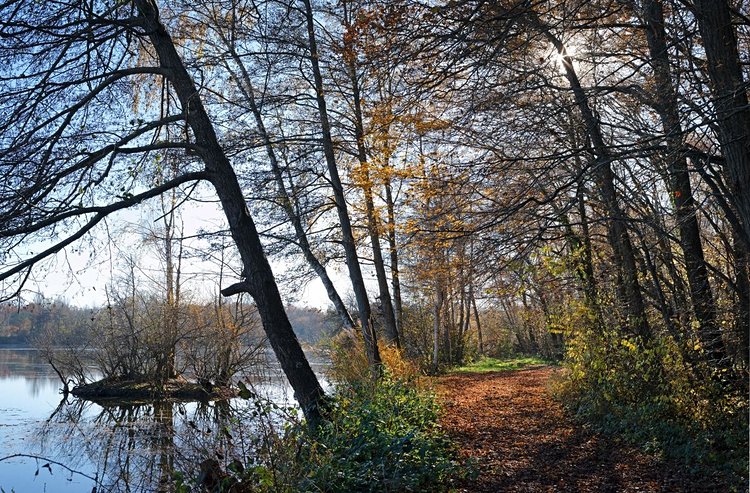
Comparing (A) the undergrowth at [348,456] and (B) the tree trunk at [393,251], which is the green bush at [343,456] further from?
(B) the tree trunk at [393,251]

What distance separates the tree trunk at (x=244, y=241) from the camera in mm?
7027

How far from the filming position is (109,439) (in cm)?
1087

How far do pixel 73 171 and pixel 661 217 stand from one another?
268 inches

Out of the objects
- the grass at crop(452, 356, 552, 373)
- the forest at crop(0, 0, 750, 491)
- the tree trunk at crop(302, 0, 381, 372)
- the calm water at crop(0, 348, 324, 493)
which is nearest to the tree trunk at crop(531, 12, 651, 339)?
the forest at crop(0, 0, 750, 491)

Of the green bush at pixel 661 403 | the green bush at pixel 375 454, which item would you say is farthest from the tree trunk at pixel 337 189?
the green bush at pixel 375 454

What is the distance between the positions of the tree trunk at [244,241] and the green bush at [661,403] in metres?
3.97

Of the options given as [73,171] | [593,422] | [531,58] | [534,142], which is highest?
[531,58]

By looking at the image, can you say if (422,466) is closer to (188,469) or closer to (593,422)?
(188,469)

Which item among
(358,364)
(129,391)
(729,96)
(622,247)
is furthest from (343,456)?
(129,391)

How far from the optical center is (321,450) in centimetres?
569

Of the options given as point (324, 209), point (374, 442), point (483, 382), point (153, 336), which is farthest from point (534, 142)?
point (153, 336)

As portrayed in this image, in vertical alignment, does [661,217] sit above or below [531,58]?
below

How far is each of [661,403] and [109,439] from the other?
29.5ft

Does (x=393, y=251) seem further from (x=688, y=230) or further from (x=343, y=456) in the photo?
(x=343, y=456)
